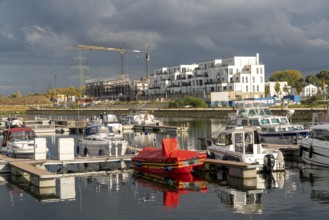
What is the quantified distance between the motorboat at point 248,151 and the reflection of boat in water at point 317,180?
5.96ft

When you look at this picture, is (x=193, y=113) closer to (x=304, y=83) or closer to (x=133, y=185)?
(x=304, y=83)

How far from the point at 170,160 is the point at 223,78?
121451mm

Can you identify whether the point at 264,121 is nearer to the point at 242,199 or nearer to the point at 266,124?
the point at 266,124

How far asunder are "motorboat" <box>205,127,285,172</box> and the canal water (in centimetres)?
85

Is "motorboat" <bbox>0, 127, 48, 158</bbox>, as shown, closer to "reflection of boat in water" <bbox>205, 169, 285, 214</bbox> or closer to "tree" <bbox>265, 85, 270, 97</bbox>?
"reflection of boat in water" <bbox>205, 169, 285, 214</bbox>

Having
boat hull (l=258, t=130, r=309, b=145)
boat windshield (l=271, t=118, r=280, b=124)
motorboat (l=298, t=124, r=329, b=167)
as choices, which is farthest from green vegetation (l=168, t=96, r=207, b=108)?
motorboat (l=298, t=124, r=329, b=167)

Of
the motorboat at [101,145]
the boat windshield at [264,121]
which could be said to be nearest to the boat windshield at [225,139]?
the motorboat at [101,145]

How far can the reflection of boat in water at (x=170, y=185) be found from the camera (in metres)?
24.8

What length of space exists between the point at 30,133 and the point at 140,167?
12398 millimetres

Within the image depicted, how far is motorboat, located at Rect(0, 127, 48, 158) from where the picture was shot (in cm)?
3694

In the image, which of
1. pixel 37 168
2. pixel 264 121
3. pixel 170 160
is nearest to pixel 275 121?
pixel 264 121

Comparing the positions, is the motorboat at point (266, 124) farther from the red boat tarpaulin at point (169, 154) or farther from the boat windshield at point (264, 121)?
the red boat tarpaulin at point (169, 154)

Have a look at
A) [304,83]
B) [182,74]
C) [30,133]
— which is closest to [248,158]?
[30,133]

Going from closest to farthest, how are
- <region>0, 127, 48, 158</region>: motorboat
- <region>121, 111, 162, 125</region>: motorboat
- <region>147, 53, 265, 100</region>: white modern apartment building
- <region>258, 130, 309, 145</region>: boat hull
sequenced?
<region>0, 127, 48, 158</region>: motorboat → <region>258, 130, 309, 145</region>: boat hull → <region>121, 111, 162, 125</region>: motorboat → <region>147, 53, 265, 100</region>: white modern apartment building
